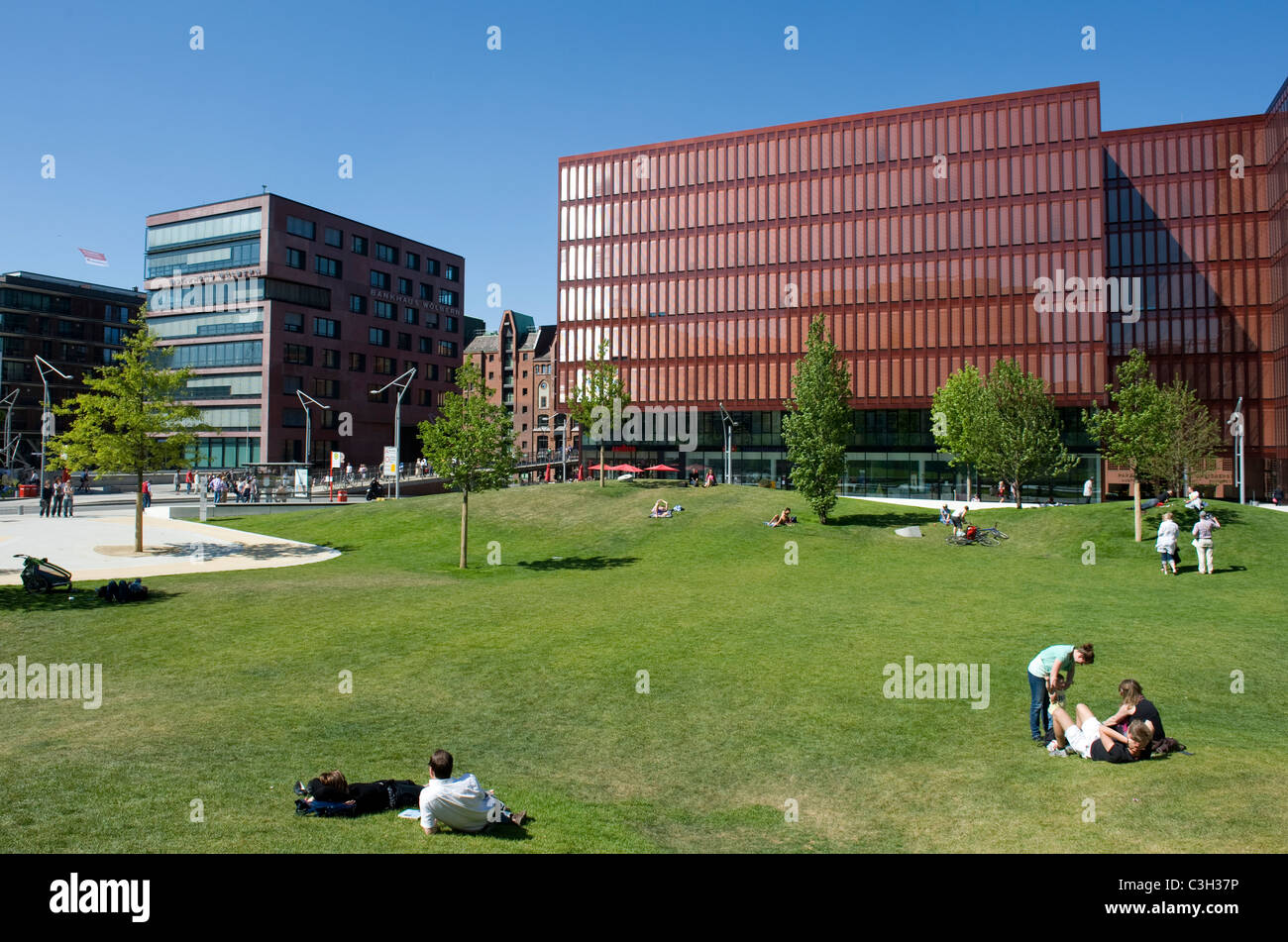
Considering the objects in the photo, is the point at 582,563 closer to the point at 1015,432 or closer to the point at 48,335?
the point at 1015,432

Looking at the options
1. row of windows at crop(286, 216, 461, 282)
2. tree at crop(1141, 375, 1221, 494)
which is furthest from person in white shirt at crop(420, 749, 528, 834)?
row of windows at crop(286, 216, 461, 282)

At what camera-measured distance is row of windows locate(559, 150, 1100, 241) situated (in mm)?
69812

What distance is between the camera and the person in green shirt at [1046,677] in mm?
11195

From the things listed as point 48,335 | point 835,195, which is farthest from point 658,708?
point 48,335

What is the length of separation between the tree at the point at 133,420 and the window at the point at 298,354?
188ft

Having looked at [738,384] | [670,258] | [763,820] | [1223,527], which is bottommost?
[763,820]

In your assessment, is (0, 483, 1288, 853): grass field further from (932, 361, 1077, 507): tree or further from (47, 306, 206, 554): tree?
(932, 361, 1077, 507): tree

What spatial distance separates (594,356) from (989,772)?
245 feet

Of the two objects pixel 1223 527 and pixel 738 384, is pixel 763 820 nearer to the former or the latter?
pixel 1223 527

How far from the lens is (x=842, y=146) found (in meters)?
76.2

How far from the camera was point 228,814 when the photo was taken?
8328mm

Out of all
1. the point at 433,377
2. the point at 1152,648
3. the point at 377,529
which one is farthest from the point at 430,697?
the point at 433,377

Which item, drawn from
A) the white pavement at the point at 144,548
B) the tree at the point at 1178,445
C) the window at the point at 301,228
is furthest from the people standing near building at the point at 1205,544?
the window at the point at 301,228

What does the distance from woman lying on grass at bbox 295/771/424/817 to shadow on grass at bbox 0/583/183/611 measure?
1595 centimetres
